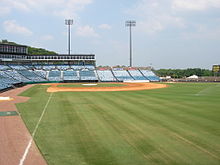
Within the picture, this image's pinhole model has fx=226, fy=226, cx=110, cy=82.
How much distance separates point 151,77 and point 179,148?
81.8 metres

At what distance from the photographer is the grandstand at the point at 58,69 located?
79.0 m

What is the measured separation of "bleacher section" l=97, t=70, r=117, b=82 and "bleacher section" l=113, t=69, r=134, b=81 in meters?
2.05

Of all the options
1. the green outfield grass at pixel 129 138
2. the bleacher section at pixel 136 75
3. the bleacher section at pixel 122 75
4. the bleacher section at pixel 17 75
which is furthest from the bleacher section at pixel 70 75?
the green outfield grass at pixel 129 138

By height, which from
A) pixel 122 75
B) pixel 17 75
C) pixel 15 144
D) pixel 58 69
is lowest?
pixel 15 144

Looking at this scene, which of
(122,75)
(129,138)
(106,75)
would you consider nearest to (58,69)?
(106,75)

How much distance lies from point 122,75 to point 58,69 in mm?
25840

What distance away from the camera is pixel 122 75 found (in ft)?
302

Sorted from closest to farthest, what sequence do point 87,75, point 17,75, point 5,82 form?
point 5,82 → point 17,75 → point 87,75

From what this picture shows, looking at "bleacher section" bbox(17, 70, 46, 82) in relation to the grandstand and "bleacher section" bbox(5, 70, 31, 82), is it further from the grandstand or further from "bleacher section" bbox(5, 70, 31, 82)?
"bleacher section" bbox(5, 70, 31, 82)

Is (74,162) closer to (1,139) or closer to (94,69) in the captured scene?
(1,139)

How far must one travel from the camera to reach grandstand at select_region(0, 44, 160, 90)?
7900 centimetres

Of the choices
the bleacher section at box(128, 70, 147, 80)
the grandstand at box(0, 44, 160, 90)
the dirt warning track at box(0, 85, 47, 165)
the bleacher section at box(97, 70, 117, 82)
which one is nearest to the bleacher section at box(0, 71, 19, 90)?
the grandstand at box(0, 44, 160, 90)

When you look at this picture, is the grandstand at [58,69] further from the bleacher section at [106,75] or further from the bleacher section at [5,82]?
the bleacher section at [5,82]

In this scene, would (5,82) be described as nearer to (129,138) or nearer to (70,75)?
(70,75)
